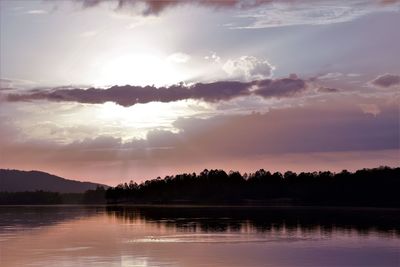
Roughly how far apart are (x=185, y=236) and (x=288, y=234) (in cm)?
970

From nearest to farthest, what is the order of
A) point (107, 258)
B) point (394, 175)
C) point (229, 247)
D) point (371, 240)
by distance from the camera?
point (107, 258)
point (229, 247)
point (371, 240)
point (394, 175)

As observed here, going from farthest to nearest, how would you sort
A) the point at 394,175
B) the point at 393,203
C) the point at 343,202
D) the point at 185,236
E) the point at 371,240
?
the point at 394,175
the point at 343,202
the point at 393,203
the point at 185,236
the point at 371,240

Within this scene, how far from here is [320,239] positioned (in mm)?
56219

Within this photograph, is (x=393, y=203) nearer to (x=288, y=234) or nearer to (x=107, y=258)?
(x=288, y=234)

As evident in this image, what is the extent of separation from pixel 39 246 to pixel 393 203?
131 meters

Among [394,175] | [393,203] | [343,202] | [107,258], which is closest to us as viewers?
[107,258]

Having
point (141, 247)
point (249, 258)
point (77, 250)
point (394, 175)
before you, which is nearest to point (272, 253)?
point (249, 258)

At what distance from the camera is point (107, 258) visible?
137 feet

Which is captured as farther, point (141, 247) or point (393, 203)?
point (393, 203)

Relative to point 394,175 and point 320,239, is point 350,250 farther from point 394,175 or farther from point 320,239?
point 394,175

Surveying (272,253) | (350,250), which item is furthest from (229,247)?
(350,250)

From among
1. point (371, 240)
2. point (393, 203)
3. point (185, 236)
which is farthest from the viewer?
point (393, 203)

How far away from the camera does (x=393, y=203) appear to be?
547 ft

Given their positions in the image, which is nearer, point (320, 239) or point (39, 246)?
point (39, 246)
